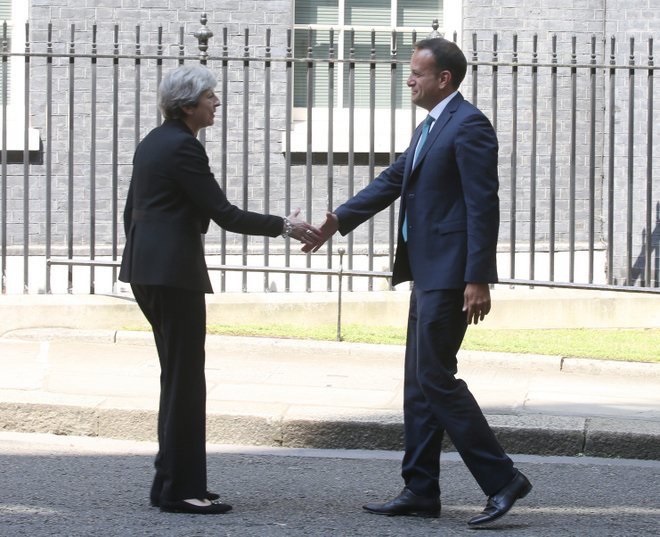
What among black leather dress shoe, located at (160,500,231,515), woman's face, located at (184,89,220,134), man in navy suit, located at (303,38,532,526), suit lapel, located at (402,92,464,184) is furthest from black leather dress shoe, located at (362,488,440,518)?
woman's face, located at (184,89,220,134)

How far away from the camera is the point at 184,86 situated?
517cm

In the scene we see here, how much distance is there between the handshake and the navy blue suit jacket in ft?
1.67

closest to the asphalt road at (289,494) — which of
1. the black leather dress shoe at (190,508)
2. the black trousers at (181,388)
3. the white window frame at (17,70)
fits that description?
the black leather dress shoe at (190,508)

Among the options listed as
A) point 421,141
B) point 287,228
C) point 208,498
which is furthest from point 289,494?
point 421,141

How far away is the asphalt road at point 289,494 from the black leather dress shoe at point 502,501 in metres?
0.06

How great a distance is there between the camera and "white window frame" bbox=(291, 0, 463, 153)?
11656mm

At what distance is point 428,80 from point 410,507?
1703 millimetres

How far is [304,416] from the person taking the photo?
679 centimetres

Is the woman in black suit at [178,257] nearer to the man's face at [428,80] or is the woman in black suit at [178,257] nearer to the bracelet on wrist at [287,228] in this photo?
the bracelet on wrist at [287,228]

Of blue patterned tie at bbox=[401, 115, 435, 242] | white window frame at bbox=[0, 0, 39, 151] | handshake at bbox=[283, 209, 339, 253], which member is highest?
white window frame at bbox=[0, 0, 39, 151]

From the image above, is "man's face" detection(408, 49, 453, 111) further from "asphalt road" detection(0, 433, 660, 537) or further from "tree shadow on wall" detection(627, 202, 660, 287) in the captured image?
"tree shadow on wall" detection(627, 202, 660, 287)

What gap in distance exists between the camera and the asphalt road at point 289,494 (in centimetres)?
505

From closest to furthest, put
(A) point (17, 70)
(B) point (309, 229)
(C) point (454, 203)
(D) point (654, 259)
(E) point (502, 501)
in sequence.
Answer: (E) point (502, 501) < (C) point (454, 203) < (B) point (309, 229) < (A) point (17, 70) < (D) point (654, 259)

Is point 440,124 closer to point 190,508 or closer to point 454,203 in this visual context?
point 454,203
